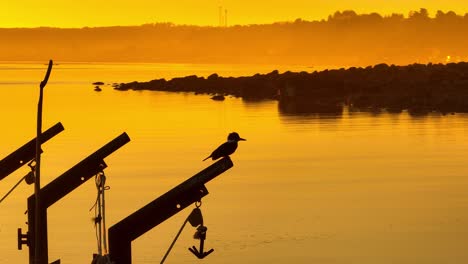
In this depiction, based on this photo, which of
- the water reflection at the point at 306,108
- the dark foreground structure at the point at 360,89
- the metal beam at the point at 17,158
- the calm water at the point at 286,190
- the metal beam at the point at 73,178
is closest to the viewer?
the metal beam at the point at 73,178

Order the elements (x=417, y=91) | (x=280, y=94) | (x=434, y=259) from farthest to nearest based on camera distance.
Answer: (x=280, y=94) → (x=417, y=91) → (x=434, y=259)

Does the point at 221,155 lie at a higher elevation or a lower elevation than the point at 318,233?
higher

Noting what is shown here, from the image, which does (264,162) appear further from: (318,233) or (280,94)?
(280,94)

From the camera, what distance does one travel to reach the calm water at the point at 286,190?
30.4m

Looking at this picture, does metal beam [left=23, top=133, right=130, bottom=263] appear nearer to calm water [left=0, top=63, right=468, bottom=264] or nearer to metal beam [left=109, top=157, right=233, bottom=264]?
metal beam [left=109, top=157, right=233, bottom=264]

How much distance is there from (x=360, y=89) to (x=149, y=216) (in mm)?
101190

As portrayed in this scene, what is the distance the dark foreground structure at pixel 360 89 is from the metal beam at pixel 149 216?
3064 inches

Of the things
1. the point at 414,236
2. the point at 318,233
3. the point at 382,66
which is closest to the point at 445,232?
the point at 414,236

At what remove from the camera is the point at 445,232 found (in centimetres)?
3272

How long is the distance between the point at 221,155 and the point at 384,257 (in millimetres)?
14368

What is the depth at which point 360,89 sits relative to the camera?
116m

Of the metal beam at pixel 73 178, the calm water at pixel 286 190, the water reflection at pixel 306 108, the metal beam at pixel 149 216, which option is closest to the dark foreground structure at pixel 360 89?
the water reflection at pixel 306 108

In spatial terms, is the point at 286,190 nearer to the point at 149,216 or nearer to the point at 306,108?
the point at 149,216

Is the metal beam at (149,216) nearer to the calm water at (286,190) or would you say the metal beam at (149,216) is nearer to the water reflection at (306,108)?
the calm water at (286,190)
